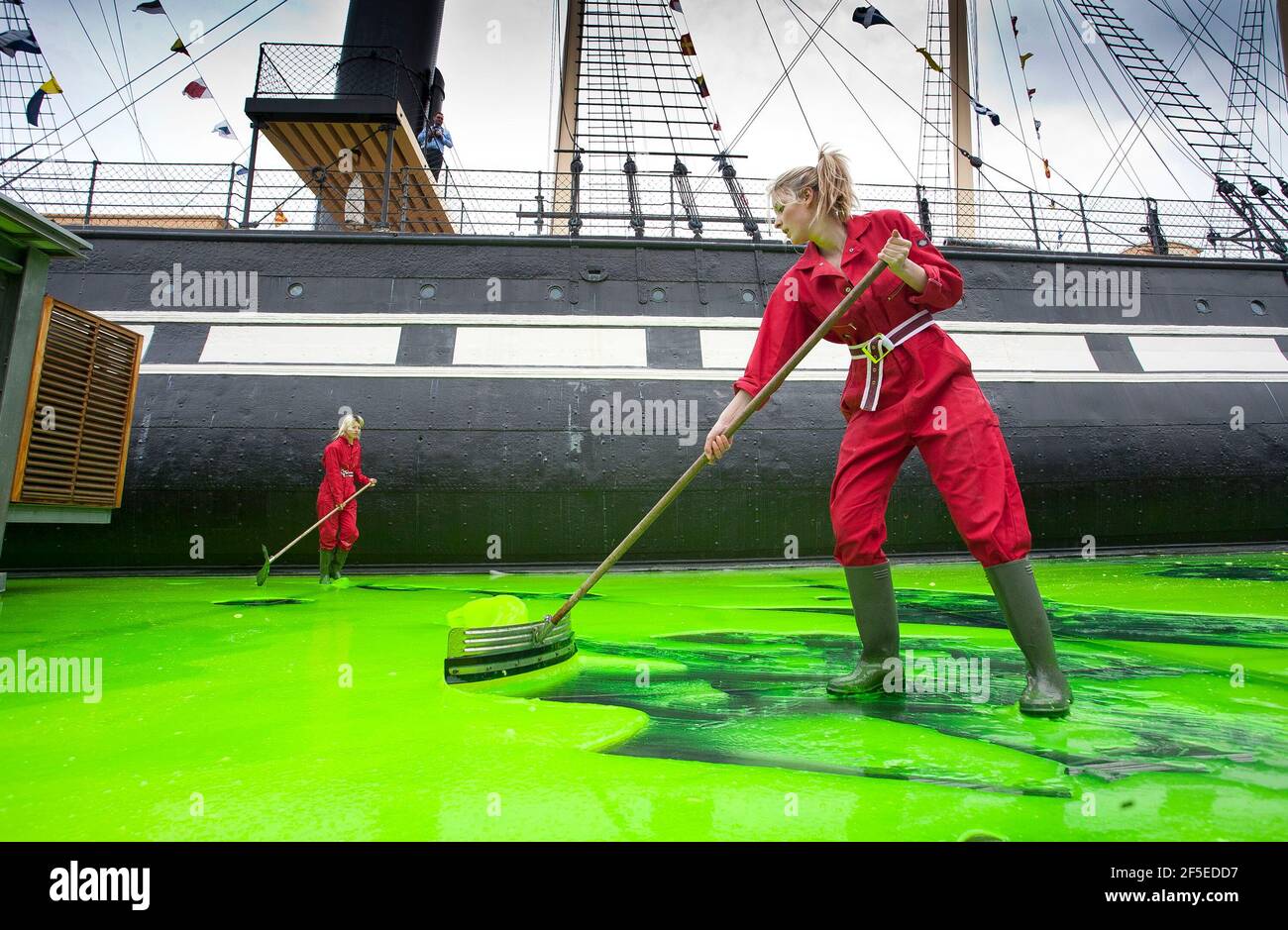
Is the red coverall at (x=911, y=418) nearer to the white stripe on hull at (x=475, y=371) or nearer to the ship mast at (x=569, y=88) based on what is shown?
the white stripe on hull at (x=475, y=371)

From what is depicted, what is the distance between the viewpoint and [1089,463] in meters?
8.80

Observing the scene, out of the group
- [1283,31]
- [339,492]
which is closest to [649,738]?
[339,492]

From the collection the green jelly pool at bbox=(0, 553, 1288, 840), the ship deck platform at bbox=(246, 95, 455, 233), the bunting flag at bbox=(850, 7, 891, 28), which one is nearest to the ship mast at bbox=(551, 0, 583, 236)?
the ship deck platform at bbox=(246, 95, 455, 233)

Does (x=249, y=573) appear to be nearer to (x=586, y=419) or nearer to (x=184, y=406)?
(x=184, y=406)

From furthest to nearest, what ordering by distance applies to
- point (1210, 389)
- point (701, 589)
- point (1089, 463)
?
1. point (1210, 389)
2. point (1089, 463)
3. point (701, 589)

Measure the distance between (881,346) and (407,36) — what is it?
41.1 ft

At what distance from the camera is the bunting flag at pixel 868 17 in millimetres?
11344

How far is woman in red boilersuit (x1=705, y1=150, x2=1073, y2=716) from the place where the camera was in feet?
7.94

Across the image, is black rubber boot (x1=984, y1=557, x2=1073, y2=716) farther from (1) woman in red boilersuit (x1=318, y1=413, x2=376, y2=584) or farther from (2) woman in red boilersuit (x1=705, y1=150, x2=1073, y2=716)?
(1) woman in red boilersuit (x1=318, y1=413, x2=376, y2=584)

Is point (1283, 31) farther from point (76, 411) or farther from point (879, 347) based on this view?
point (76, 411)

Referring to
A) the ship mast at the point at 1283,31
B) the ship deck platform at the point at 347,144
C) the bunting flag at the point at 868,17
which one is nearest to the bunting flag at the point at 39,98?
the ship deck platform at the point at 347,144

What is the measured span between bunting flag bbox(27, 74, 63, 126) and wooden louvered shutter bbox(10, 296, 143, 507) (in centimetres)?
569

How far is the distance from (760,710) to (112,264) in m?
10.1
